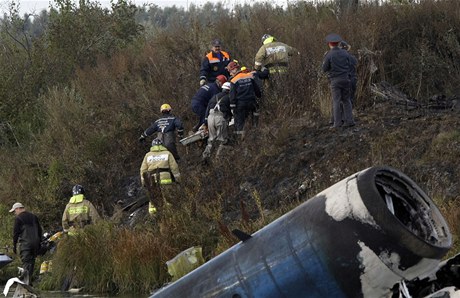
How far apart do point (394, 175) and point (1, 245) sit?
17.8 m

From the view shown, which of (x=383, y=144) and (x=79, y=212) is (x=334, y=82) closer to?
(x=383, y=144)

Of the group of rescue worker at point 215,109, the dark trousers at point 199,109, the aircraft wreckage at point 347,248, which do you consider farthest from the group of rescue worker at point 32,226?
the aircraft wreckage at point 347,248


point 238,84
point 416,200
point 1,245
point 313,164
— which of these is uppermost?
point 416,200

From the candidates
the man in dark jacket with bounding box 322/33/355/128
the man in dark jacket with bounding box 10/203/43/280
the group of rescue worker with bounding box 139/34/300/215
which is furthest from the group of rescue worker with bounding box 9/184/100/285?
the man in dark jacket with bounding box 322/33/355/128

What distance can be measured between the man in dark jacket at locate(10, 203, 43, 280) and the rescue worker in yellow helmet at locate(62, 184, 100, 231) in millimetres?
657

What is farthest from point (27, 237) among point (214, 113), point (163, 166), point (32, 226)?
point (214, 113)

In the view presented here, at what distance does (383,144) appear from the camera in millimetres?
20609

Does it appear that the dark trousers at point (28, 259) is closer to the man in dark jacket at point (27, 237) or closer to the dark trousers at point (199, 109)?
the man in dark jacket at point (27, 237)

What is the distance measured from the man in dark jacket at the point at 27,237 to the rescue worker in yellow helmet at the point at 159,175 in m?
2.82

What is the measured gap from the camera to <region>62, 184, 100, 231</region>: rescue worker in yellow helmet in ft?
77.2

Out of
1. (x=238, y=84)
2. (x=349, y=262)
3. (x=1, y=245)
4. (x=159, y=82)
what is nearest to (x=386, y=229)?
(x=349, y=262)

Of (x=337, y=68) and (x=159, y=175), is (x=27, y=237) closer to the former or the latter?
(x=159, y=175)

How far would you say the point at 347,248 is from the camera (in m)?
9.41

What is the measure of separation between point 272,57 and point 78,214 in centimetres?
555
